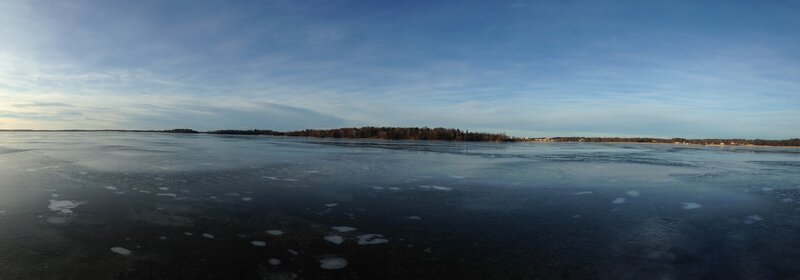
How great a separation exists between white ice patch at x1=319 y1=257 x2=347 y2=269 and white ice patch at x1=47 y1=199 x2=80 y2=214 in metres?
3.61

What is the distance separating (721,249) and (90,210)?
265 inches

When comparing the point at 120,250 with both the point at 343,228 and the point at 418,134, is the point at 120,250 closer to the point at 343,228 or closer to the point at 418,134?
the point at 343,228

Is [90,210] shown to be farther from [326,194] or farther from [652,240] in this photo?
[652,240]

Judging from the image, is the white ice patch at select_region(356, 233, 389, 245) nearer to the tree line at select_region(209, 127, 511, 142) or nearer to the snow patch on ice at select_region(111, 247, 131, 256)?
the snow patch on ice at select_region(111, 247, 131, 256)

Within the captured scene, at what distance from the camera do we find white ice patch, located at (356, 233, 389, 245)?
3936 mm

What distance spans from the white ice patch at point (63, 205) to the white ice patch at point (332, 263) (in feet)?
11.9

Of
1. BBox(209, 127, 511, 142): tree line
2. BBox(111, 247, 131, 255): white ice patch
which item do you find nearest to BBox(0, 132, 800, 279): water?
BBox(111, 247, 131, 255): white ice patch

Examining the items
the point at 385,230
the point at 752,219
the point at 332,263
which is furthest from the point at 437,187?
the point at 332,263

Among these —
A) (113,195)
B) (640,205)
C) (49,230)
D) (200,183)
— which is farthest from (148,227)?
(640,205)

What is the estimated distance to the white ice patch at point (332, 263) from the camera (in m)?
3.26

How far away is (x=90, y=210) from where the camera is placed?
514cm

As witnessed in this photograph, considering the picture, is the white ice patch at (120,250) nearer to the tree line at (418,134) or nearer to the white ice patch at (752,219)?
the white ice patch at (752,219)

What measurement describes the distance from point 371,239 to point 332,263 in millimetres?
754

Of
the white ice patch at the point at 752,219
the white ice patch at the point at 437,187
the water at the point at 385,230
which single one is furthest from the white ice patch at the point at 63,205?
the white ice patch at the point at 752,219
